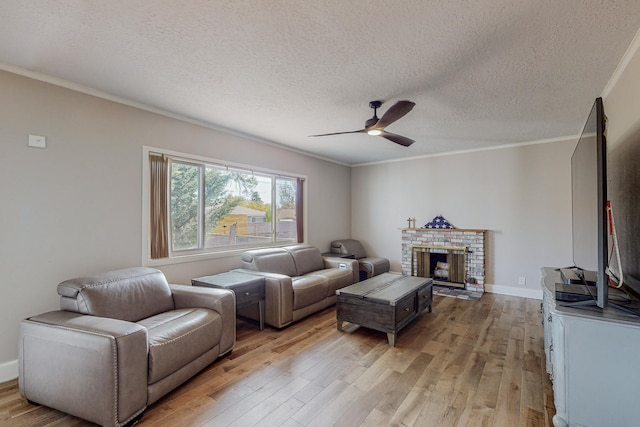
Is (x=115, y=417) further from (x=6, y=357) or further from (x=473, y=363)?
(x=473, y=363)

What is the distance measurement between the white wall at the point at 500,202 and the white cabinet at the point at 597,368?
137 inches

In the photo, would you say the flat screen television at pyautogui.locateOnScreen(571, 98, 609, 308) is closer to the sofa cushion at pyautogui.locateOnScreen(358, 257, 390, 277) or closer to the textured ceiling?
the textured ceiling

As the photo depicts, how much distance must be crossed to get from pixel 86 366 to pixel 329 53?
2.62m

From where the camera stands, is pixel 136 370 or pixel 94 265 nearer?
pixel 136 370

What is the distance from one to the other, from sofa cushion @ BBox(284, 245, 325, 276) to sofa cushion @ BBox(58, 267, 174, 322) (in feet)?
6.45

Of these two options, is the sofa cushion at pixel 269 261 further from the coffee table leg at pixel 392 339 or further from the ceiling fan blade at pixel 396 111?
the ceiling fan blade at pixel 396 111

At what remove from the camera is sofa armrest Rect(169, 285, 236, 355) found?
262 cm

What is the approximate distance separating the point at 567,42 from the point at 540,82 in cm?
65

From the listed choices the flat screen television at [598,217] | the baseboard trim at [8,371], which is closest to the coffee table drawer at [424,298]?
the flat screen television at [598,217]

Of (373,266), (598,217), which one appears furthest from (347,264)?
(598,217)

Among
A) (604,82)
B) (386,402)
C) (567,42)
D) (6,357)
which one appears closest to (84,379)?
(6,357)

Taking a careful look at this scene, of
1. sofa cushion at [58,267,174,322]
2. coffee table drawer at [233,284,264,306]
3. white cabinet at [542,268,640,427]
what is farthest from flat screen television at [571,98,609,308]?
sofa cushion at [58,267,174,322]

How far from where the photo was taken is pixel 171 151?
3.39 meters

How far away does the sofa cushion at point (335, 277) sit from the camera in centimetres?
411
